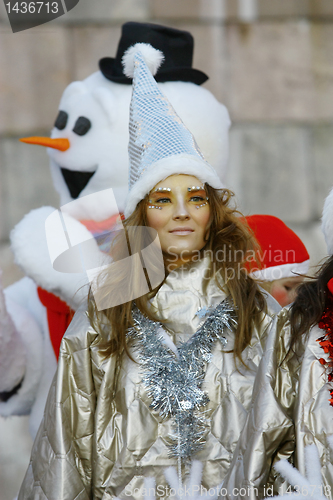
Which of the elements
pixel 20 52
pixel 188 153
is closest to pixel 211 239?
pixel 188 153

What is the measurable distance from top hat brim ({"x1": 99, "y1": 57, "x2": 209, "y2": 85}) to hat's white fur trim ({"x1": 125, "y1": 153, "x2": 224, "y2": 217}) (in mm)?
609

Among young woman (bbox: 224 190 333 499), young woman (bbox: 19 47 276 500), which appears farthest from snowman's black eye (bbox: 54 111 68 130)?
young woman (bbox: 224 190 333 499)

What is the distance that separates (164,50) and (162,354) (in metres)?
1.11

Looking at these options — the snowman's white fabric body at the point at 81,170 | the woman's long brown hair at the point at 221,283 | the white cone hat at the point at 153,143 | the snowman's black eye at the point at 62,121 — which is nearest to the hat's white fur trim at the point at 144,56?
the white cone hat at the point at 153,143

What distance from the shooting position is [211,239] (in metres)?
1.64

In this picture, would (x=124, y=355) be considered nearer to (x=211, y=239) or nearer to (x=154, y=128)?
(x=211, y=239)

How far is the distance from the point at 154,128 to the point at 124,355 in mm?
623

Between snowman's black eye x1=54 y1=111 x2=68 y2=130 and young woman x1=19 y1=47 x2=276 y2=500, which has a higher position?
snowman's black eye x1=54 y1=111 x2=68 y2=130

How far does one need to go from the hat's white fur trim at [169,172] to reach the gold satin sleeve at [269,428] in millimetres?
455

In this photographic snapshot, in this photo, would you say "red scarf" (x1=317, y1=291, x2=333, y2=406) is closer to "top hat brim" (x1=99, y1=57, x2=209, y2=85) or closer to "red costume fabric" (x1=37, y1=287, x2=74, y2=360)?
"red costume fabric" (x1=37, y1=287, x2=74, y2=360)

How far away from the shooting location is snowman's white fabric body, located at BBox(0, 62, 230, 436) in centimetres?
195

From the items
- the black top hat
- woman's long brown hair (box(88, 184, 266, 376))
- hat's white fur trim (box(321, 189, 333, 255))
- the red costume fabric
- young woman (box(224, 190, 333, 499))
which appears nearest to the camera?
young woman (box(224, 190, 333, 499))

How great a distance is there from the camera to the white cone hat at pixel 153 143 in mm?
1560

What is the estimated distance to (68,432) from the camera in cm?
144
